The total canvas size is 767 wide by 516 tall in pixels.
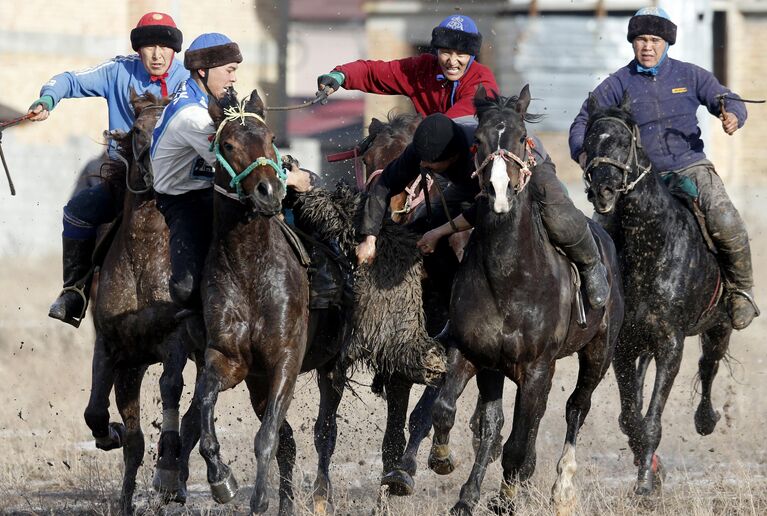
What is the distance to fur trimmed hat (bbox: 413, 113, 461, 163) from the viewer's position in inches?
288

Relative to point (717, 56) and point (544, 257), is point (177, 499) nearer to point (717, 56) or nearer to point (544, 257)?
point (544, 257)

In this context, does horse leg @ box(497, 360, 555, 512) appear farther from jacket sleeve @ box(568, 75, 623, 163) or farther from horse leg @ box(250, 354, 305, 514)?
jacket sleeve @ box(568, 75, 623, 163)

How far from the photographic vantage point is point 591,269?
764 centimetres

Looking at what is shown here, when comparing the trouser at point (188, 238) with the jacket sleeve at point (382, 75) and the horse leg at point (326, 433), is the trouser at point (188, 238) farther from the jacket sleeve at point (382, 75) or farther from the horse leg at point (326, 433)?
the jacket sleeve at point (382, 75)

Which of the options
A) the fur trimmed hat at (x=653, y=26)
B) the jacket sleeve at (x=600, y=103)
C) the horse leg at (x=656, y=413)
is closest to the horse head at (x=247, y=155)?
the jacket sleeve at (x=600, y=103)

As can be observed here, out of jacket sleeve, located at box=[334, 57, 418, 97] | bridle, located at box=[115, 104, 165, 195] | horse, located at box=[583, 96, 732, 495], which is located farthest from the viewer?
jacket sleeve, located at box=[334, 57, 418, 97]

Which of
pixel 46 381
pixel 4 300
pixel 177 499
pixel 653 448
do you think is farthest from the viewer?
pixel 4 300

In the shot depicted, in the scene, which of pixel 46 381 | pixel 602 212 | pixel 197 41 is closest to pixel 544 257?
pixel 602 212

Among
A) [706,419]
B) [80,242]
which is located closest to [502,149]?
[80,242]

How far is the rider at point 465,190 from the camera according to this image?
24.2 feet

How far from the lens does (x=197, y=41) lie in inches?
301

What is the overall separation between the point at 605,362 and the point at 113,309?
2.97m

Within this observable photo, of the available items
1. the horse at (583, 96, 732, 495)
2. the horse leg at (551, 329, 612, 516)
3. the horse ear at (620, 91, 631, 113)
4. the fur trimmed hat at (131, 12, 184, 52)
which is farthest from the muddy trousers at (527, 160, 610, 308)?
the fur trimmed hat at (131, 12, 184, 52)

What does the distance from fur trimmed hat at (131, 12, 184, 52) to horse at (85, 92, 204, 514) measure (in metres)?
0.66
